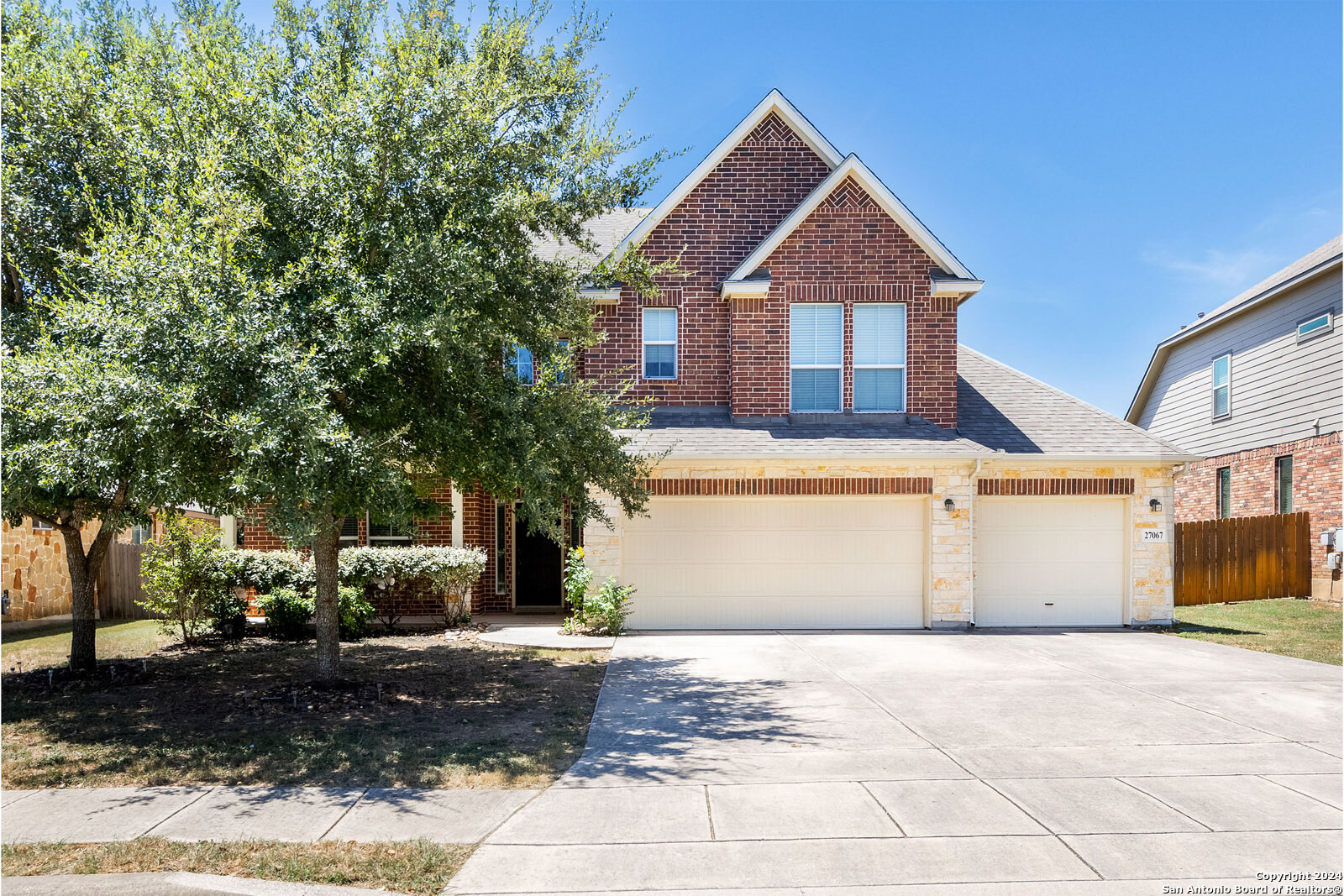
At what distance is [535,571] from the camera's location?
16297 mm

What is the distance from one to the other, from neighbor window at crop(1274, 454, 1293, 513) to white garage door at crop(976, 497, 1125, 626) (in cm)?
778

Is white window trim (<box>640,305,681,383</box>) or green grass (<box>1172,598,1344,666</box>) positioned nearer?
green grass (<box>1172,598,1344,666</box>)

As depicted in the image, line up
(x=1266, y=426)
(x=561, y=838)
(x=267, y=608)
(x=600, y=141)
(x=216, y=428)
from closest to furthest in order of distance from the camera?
(x=561, y=838), (x=216, y=428), (x=600, y=141), (x=267, y=608), (x=1266, y=426)

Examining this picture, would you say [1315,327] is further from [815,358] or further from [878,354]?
[815,358]

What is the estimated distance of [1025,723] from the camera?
7547 mm

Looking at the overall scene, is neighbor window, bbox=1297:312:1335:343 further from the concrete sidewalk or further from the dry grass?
the dry grass

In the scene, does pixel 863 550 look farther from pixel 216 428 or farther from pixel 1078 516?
pixel 216 428

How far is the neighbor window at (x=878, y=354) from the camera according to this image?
14820mm

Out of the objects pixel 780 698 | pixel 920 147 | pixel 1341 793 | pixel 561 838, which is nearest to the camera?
pixel 561 838

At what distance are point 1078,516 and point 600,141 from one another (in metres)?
10.4

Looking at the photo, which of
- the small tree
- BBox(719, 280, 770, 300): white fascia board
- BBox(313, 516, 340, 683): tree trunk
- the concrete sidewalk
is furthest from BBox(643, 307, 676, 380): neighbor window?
the concrete sidewalk

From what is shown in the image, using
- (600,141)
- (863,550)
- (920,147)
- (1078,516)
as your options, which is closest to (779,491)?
(863,550)

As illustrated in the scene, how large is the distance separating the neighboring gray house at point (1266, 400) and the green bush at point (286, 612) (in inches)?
774

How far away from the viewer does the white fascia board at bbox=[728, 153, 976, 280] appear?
1452cm
